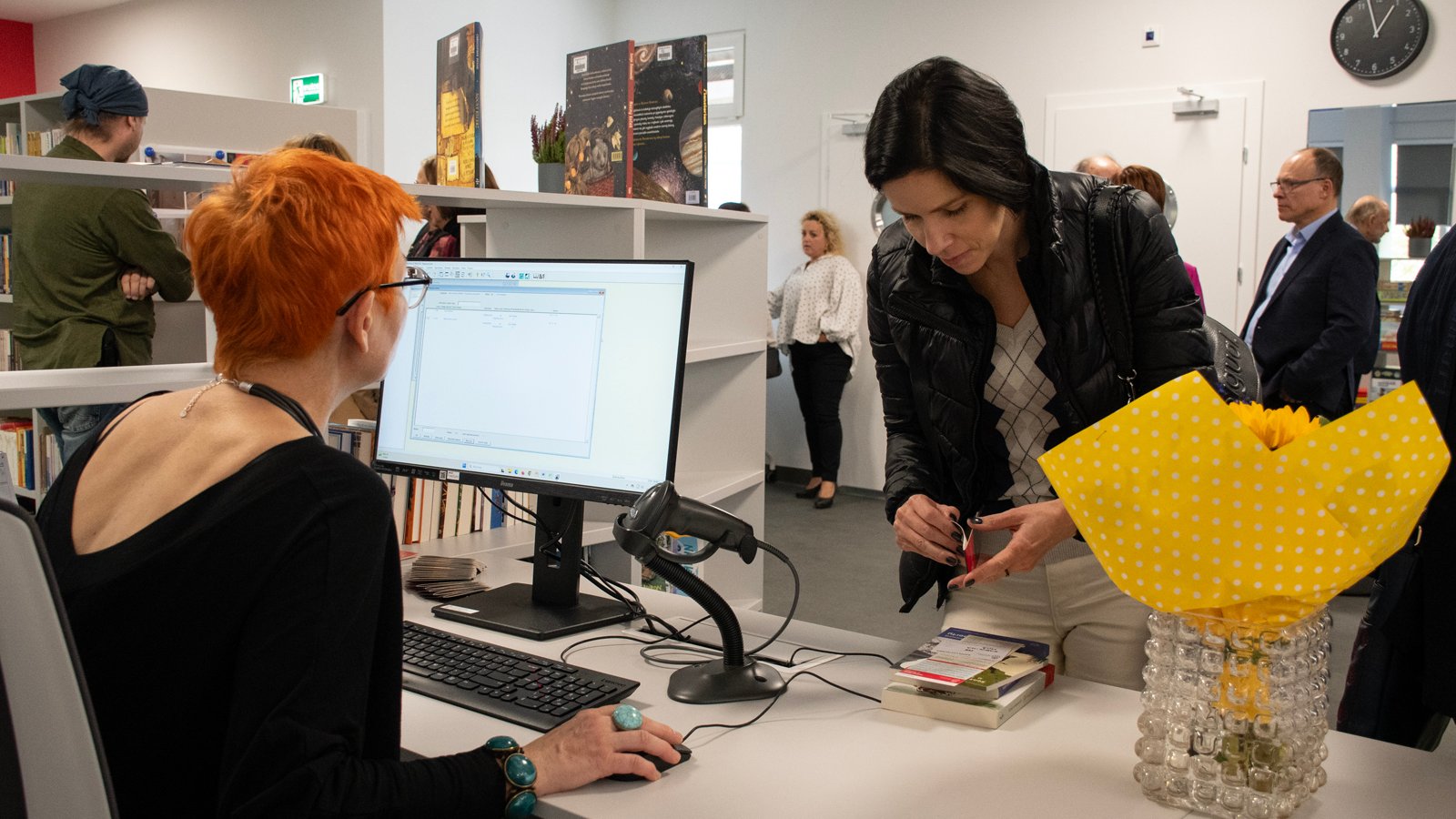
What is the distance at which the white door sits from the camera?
5367mm

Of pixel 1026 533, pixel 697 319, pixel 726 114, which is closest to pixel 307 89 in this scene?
pixel 726 114

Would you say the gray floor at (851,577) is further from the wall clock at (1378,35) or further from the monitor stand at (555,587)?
the wall clock at (1378,35)

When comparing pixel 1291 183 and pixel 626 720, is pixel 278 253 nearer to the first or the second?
pixel 626 720

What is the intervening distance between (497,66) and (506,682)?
6.25 metres

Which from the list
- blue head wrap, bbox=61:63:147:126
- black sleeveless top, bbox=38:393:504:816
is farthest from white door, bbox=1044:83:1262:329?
black sleeveless top, bbox=38:393:504:816

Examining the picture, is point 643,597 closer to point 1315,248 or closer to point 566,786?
point 566,786

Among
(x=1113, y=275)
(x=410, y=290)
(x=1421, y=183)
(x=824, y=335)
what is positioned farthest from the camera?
(x=824, y=335)

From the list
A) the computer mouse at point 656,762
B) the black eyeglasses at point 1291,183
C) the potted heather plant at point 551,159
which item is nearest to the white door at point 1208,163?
the black eyeglasses at point 1291,183

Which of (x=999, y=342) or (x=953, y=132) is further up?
(x=953, y=132)

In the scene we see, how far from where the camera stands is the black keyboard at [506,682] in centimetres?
131

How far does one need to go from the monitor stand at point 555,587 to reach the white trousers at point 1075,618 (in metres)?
0.53

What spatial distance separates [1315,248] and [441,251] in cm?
315

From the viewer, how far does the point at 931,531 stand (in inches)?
58.8

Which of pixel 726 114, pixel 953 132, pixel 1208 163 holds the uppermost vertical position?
pixel 726 114
